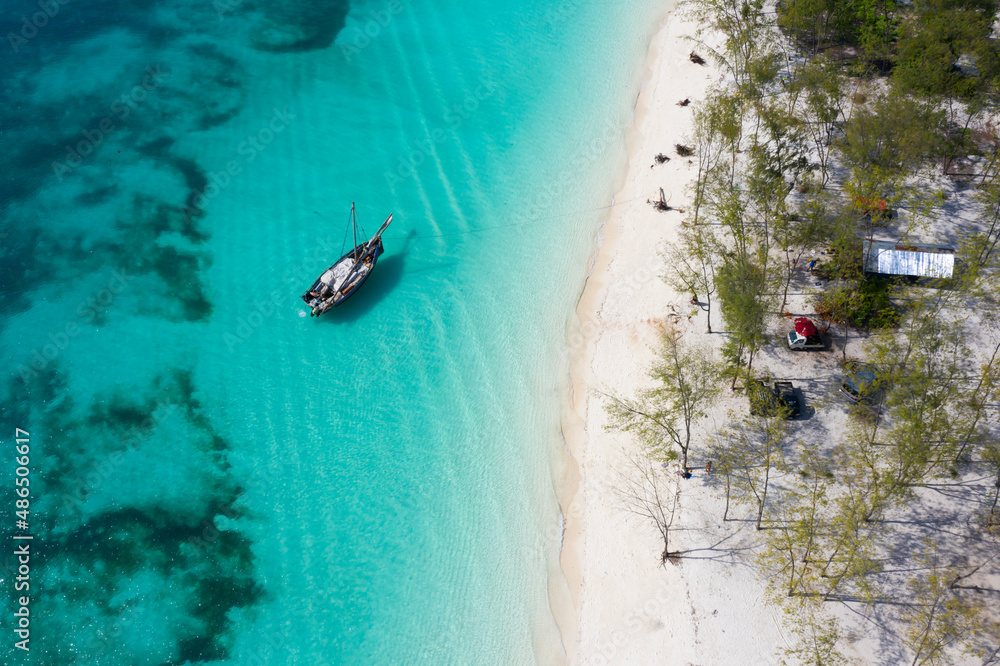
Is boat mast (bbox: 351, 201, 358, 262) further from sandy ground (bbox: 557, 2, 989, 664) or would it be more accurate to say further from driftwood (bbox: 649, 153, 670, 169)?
driftwood (bbox: 649, 153, 670, 169)

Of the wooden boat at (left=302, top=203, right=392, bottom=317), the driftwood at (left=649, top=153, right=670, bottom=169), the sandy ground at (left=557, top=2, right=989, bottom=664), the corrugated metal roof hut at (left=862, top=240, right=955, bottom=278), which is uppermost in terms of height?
the driftwood at (left=649, top=153, right=670, bottom=169)

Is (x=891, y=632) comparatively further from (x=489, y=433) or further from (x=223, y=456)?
(x=223, y=456)

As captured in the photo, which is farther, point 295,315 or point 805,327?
point 295,315

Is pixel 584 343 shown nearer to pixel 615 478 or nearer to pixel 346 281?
pixel 615 478

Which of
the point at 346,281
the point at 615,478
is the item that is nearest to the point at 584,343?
the point at 615,478

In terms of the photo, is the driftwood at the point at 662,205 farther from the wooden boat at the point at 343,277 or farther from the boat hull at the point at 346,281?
the boat hull at the point at 346,281

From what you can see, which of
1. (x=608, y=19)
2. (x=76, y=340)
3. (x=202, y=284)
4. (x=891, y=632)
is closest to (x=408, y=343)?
(x=202, y=284)

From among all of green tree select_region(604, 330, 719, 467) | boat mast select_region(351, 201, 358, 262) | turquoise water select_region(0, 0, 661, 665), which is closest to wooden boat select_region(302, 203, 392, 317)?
boat mast select_region(351, 201, 358, 262)
